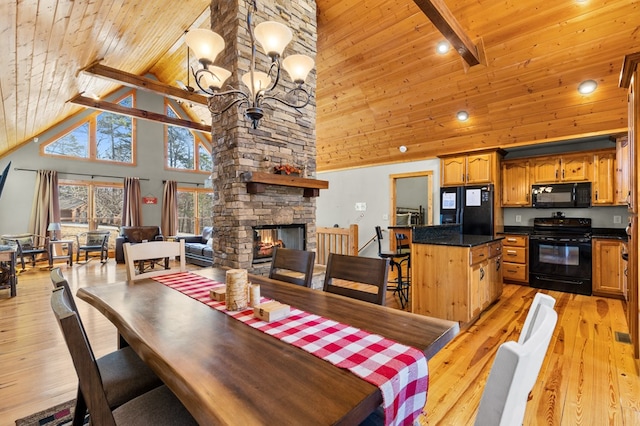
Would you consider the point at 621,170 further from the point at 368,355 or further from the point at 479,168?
the point at 368,355

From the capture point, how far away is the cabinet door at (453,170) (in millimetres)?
5399

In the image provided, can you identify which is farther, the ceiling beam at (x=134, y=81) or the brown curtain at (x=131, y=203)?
the brown curtain at (x=131, y=203)

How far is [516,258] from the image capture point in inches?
194

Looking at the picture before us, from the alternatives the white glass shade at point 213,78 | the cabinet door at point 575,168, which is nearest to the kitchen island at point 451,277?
the cabinet door at point 575,168

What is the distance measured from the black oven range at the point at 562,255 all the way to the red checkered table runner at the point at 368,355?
16.0 ft

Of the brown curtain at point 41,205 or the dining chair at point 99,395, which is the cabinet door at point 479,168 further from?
the brown curtain at point 41,205

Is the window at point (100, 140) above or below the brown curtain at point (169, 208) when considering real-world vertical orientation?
above

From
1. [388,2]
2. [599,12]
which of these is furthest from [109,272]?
[599,12]

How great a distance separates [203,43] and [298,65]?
615 mm

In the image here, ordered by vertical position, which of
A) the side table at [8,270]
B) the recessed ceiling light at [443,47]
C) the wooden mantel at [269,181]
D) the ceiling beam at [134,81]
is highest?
the ceiling beam at [134,81]

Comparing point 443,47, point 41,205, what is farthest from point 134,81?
point 443,47

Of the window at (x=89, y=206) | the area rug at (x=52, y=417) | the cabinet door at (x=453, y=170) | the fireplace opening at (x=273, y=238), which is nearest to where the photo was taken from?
the area rug at (x=52, y=417)

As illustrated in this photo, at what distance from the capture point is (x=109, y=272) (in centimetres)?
593

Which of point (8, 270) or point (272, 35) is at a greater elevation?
point (272, 35)
